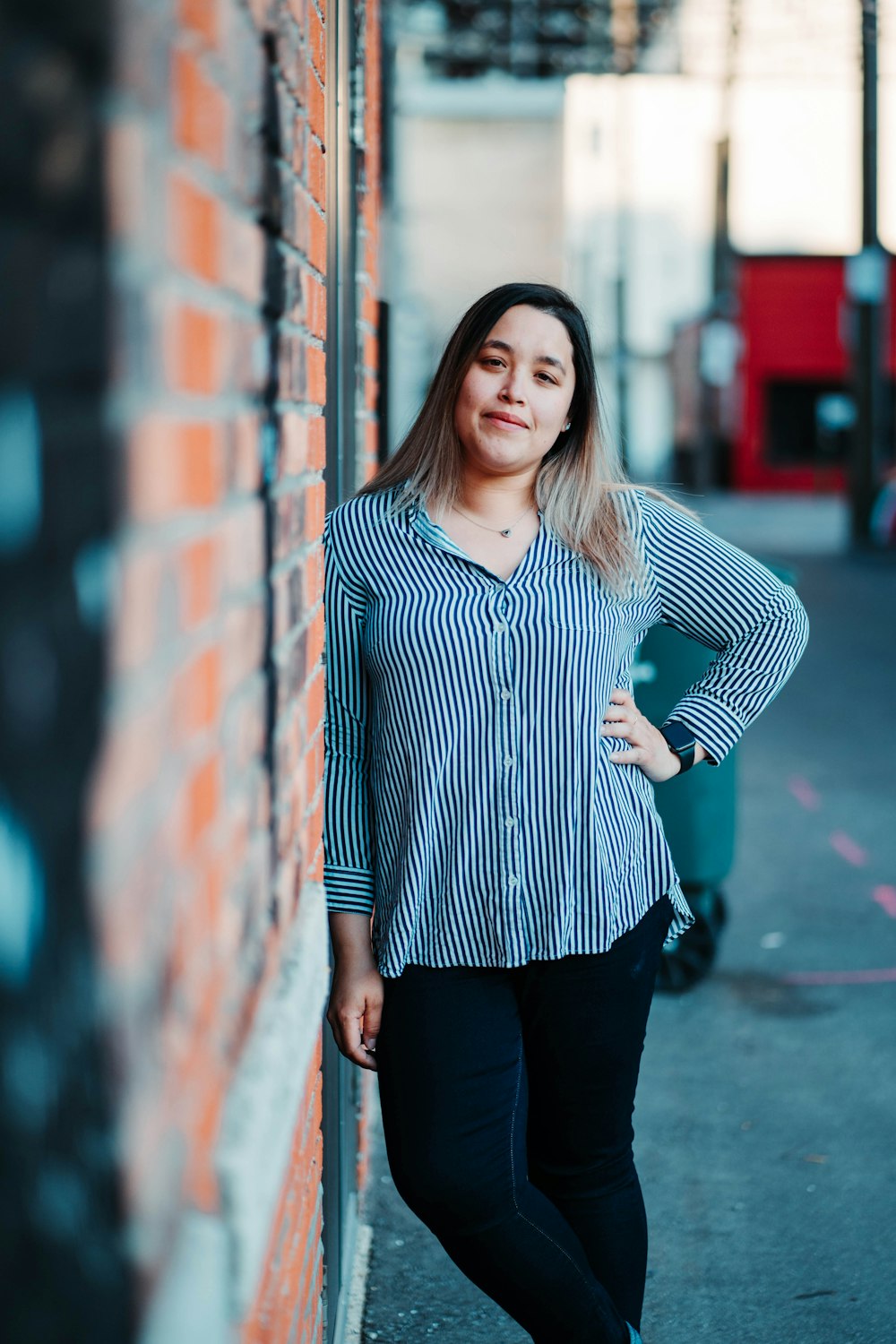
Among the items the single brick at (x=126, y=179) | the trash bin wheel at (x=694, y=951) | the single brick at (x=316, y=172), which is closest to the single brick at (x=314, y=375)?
the single brick at (x=316, y=172)

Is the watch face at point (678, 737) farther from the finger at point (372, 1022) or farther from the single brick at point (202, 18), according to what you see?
the single brick at point (202, 18)

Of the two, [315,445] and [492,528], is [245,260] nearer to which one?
[315,445]

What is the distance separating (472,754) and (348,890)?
1.09ft

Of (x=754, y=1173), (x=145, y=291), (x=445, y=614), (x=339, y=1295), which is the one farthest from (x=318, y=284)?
(x=754, y=1173)

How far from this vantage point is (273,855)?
1648mm

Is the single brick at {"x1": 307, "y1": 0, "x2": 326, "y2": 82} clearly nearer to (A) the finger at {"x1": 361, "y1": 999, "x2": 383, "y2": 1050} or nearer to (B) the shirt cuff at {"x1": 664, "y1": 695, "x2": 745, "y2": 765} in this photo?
(B) the shirt cuff at {"x1": 664, "y1": 695, "x2": 745, "y2": 765}

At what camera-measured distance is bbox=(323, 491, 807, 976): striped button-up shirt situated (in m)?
2.29

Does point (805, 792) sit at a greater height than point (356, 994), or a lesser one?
lesser

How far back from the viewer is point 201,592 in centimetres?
119

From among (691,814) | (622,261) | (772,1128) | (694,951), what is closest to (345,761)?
(772,1128)

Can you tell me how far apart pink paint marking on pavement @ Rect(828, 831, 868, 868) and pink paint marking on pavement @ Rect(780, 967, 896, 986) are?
136 cm

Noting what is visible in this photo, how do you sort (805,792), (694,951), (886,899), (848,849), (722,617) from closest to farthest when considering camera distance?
(722,617) → (694,951) → (886,899) → (848,849) → (805,792)

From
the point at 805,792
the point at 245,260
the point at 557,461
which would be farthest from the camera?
the point at 805,792

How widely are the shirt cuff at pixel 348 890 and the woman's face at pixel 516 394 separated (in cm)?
67
